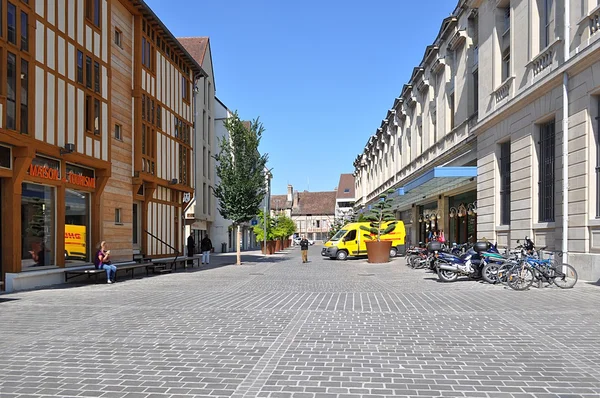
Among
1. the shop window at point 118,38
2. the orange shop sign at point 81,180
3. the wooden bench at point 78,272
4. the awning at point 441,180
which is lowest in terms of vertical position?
the wooden bench at point 78,272

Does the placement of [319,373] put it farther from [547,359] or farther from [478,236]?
[478,236]

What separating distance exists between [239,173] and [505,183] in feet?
44.5

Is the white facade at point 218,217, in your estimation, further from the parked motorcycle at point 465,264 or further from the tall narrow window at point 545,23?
the parked motorcycle at point 465,264

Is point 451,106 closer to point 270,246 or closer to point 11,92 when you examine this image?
point 270,246

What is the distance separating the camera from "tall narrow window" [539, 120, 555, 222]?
640 inches

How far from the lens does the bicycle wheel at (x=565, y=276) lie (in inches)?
512

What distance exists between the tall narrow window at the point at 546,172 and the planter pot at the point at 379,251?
10.8 meters

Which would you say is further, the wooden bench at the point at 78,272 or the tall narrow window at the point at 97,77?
the tall narrow window at the point at 97,77

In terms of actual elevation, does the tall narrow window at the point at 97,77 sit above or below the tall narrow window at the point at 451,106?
below

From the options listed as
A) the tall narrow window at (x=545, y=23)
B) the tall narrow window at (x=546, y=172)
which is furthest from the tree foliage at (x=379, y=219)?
the tall narrow window at (x=545, y=23)

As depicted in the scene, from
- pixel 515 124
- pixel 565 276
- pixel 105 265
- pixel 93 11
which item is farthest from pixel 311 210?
pixel 565 276

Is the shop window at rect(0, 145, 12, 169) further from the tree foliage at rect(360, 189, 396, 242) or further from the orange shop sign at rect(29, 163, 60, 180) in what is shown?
the tree foliage at rect(360, 189, 396, 242)

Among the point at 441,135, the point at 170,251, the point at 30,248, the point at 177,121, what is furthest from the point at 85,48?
the point at 441,135

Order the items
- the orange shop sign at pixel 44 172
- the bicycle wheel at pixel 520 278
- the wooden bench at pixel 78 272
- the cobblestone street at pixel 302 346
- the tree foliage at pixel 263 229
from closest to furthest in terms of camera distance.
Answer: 1. the cobblestone street at pixel 302 346
2. the bicycle wheel at pixel 520 278
3. the orange shop sign at pixel 44 172
4. the wooden bench at pixel 78 272
5. the tree foliage at pixel 263 229
